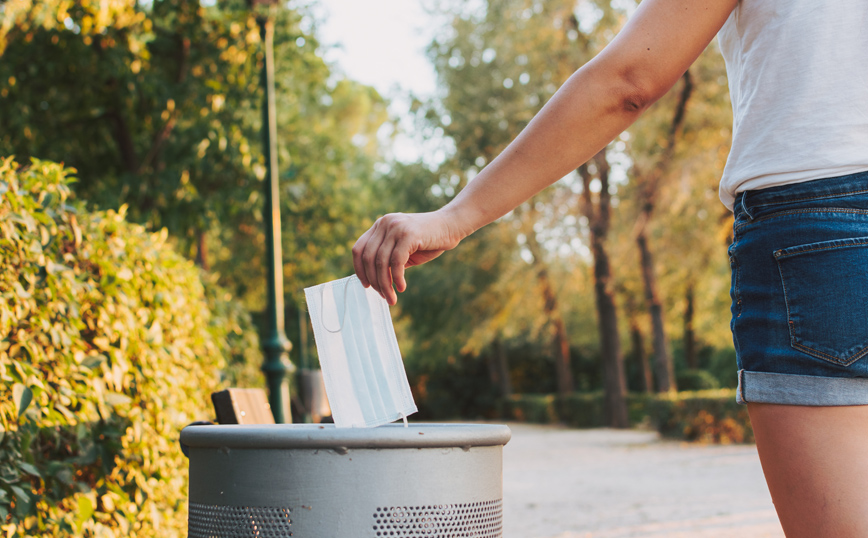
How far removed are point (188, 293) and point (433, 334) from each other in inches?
798

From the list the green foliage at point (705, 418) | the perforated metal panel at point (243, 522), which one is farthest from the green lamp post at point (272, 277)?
the green foliage at point (705, 418)

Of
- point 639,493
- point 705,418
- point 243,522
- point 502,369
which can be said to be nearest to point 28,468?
point 243,522

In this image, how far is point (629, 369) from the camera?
113 ft

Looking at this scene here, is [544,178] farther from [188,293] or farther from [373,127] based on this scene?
[373,127]

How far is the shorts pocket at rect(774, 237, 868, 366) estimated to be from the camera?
1098 mm

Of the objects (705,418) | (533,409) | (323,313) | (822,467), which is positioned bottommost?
(533,409)

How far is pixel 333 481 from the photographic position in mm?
1369

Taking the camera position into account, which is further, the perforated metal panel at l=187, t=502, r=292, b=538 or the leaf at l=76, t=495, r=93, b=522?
the leaf at l=76, t=495, r=93, b=522

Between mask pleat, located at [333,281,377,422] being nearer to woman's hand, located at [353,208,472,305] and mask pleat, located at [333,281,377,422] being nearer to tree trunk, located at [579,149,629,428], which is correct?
woman's hand, located at [353,208,472,305]

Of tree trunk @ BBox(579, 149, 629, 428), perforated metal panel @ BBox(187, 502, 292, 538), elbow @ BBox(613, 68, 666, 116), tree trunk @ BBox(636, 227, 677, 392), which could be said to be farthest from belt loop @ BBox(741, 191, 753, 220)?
tree trunk @ BBox(579, 149, 629, 428)

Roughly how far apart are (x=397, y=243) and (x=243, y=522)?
601 mm

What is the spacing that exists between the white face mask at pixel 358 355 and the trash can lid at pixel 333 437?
97 millimetres

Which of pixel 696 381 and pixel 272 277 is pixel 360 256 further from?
Result: pixel 696 381

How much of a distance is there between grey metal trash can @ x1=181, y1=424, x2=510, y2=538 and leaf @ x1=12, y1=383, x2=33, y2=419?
1361 millimetres
